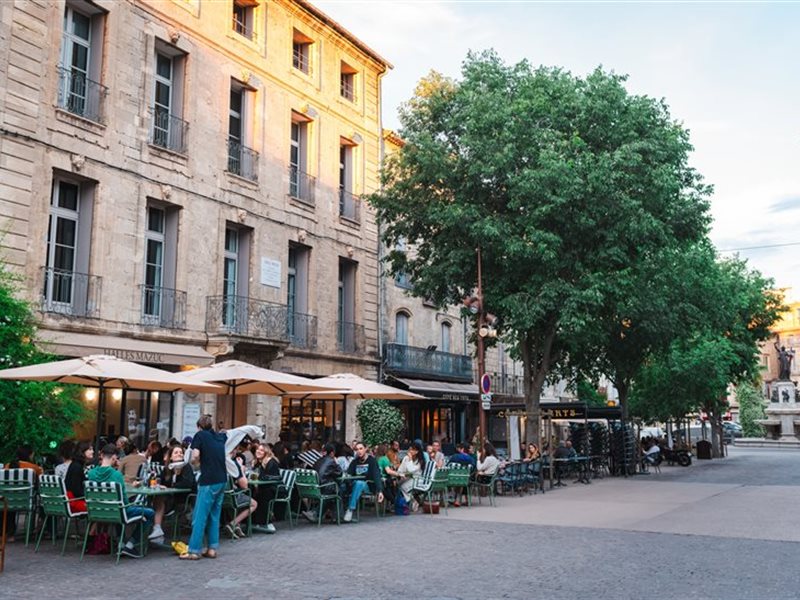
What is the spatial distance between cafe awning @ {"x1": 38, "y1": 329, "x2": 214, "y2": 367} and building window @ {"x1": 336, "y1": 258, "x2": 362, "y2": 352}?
644cm

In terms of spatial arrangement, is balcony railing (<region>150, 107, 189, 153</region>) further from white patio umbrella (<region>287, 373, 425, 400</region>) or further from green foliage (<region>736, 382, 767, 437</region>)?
green foliage (<region>736, 382, 767, 437</region>)

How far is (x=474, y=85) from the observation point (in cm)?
2147

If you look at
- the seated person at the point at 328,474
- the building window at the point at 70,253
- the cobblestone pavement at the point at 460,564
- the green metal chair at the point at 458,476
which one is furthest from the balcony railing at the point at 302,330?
the seated person at the point at 328,474

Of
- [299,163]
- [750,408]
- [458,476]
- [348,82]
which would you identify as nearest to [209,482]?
[458,476]

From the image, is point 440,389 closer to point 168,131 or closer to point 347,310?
point 347,310

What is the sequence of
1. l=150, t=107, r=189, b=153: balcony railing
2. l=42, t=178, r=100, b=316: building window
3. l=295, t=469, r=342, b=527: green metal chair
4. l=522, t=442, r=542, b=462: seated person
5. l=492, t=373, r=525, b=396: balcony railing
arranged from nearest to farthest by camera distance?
l=295, t=469, r=342, b=527: green metal chair, l=42, t=178, r=100, b=316: building window, l=150, t=107, r=189, b=153: balcony railing, l=522, t=442, r=542, b=462: seated person, l=492, t=373, r=525, b=396: balcony railing

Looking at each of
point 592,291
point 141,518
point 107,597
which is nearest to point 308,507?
point 141,518

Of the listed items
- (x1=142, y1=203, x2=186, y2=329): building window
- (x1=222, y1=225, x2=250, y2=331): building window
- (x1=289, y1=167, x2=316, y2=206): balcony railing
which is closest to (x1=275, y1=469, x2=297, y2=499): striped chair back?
(x1=142, y1=203, x2=186, y2=329): building window

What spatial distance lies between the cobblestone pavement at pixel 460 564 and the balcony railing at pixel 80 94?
383 inches

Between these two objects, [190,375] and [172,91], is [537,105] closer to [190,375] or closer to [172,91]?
[172,91]

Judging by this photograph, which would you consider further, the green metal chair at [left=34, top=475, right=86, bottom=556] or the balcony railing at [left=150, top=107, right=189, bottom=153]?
the balcony railing at [left=150, top=107, right=189, bottom=153]

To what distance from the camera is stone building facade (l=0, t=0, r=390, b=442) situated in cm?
1563

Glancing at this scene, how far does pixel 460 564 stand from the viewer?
935 centimetres

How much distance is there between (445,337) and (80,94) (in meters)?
18.3
